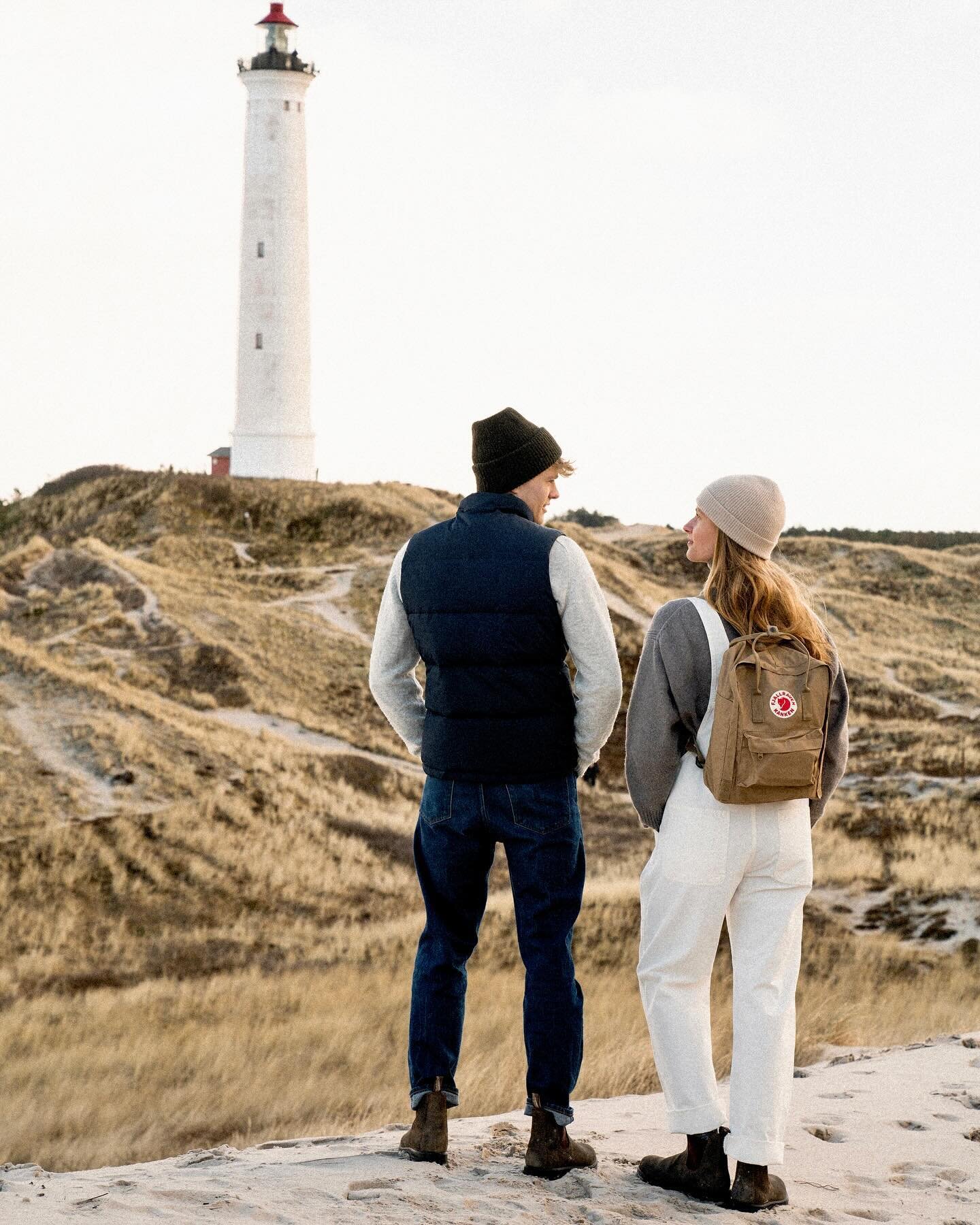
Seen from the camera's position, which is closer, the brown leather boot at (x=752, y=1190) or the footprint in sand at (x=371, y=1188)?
the footprint in sand at (x=371, y=1188)

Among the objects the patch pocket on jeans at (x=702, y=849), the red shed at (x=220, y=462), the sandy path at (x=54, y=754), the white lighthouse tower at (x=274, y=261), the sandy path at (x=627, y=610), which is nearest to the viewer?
the patch pocket on jeans at (x=702, y=849)

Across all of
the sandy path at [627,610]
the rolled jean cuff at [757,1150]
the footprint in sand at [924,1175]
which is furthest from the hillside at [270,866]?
the rolled jean cuff at [757,1150]

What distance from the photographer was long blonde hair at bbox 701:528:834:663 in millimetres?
4281

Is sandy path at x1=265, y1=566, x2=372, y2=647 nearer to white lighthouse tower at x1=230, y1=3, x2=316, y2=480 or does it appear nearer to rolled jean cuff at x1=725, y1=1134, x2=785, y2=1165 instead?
white lighthouse tower at x1=230, y1=3, x2=316, y2=480

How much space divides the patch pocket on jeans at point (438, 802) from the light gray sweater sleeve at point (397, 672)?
29 cm

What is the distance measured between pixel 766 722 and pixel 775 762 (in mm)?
128

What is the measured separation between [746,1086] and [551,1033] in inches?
25.7

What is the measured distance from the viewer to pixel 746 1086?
14.1 feet

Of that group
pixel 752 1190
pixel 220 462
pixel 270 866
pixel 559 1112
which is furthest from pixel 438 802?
pixel 220 462

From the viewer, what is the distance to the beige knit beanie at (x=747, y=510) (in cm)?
432

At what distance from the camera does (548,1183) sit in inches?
175

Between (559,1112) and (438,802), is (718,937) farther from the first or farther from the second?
(438,802)

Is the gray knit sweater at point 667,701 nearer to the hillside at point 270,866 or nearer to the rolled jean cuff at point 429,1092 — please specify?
the rolled jean cuff at point 429,1092

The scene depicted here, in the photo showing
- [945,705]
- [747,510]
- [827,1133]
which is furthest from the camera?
[945,705]
